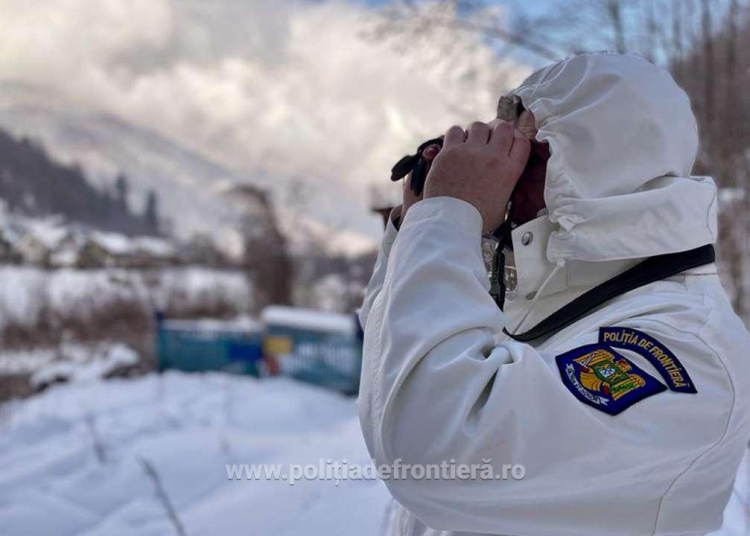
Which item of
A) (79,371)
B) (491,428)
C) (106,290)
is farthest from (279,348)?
(106,290)

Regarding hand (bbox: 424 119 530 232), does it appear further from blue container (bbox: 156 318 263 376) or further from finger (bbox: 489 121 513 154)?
blue container (bbox: 156 318 263 376)

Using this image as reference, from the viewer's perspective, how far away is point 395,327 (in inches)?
39.1

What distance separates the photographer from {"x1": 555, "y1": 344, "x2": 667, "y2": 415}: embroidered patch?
0.93 metres

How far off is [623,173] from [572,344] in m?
0.33

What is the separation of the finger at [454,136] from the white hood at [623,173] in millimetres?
177

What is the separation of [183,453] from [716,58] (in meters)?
7.25

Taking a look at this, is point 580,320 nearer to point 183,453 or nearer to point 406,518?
point 406,518

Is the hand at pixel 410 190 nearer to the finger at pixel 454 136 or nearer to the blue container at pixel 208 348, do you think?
the finger at pixel 454 136

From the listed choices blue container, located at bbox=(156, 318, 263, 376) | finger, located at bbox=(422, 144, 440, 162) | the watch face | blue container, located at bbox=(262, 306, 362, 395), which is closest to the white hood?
the watch face

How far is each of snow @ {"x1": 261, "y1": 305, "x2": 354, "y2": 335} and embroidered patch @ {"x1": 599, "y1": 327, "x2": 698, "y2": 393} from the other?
9109 mm

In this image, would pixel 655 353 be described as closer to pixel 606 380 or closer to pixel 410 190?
pixel 606 380

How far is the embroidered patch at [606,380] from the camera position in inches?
36.8

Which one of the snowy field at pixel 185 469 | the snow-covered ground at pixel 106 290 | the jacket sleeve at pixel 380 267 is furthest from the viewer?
the snow-covered ground at pixel 106 290

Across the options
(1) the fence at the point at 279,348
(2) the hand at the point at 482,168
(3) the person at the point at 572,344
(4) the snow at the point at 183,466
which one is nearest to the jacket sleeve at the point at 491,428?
(3) the person at the point at 572,344
